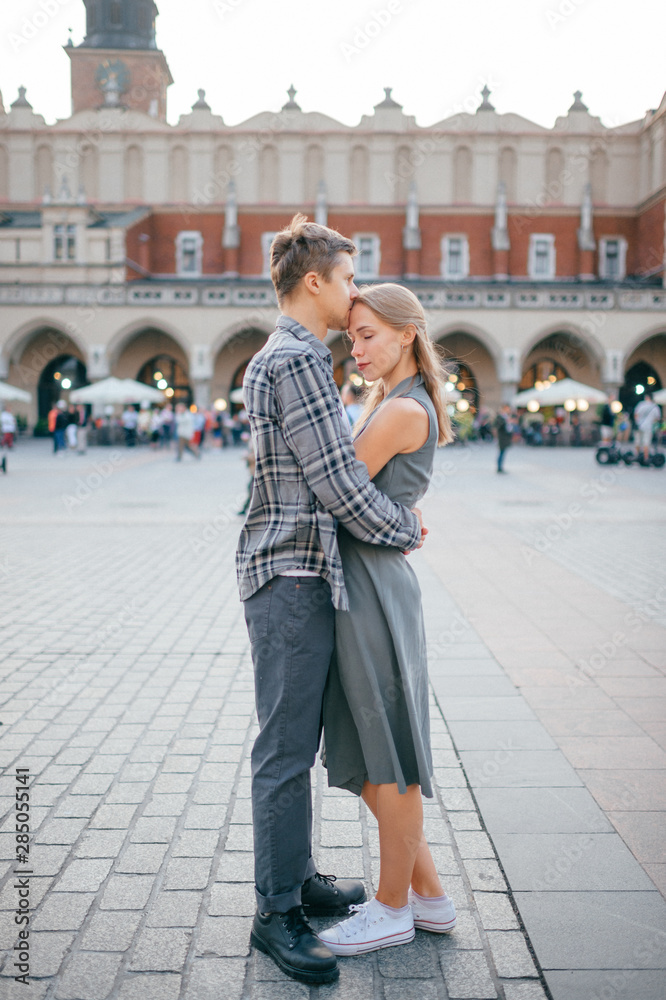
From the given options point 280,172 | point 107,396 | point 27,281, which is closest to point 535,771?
point 107,396

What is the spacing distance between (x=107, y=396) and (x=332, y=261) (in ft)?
90.8

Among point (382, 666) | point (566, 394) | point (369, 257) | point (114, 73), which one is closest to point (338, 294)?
point (382, 666)

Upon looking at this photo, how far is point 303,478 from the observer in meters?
2.32

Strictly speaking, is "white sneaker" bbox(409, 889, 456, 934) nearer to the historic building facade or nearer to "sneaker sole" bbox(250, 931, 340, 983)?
"sneaker sole" bbox(250, 931, 340, 983)

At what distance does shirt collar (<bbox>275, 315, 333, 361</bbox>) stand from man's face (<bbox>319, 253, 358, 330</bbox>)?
0.27 ft

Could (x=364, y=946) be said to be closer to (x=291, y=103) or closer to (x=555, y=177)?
(x=555, y=177)

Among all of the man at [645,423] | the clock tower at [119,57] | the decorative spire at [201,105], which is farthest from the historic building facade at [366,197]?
the man at [645,423]

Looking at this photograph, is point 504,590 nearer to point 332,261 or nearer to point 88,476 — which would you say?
point 332,261

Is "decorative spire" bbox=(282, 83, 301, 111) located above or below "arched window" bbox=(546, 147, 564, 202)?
above

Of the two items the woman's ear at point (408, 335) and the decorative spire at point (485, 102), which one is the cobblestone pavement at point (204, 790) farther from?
the decorative spire at point (485, 102)

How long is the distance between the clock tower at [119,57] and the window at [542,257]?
2553 centimetres

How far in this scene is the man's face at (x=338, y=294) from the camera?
92.4 inches

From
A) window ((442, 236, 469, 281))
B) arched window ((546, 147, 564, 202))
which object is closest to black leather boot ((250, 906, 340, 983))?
window ((442, 236, 469, 281))

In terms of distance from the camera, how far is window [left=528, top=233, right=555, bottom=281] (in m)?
40.4
